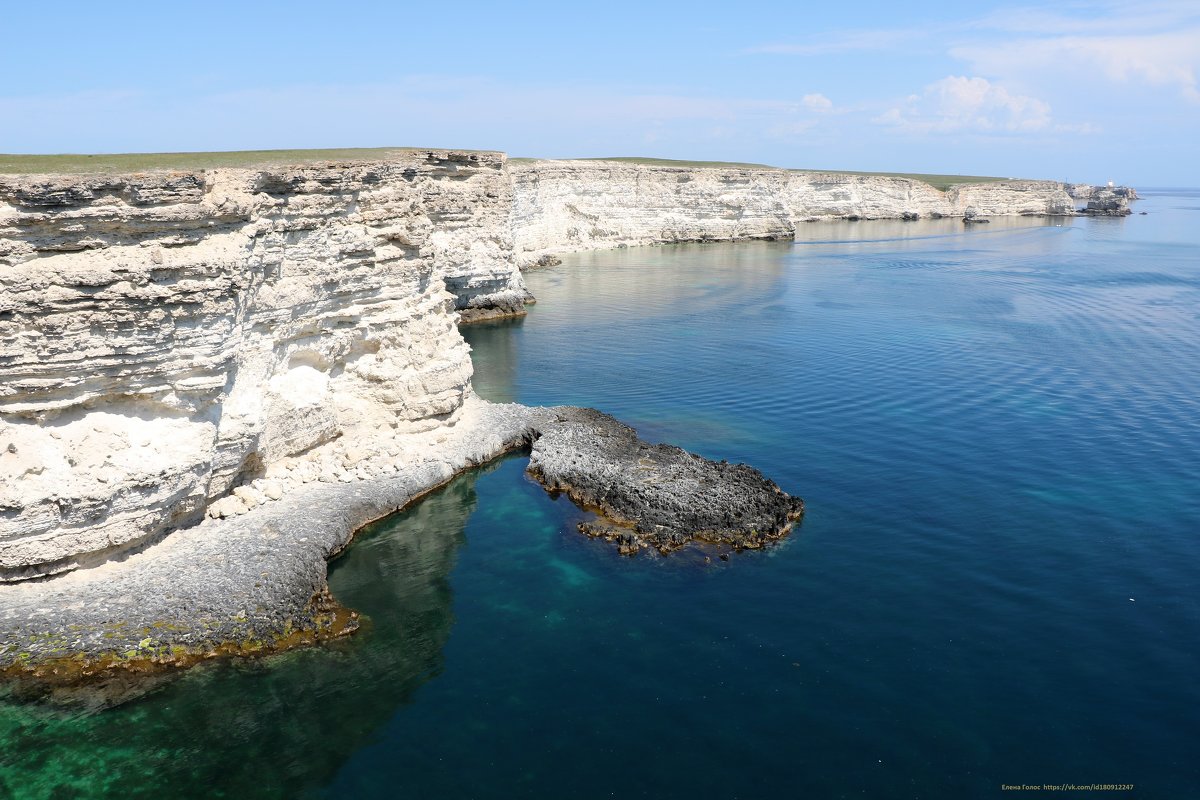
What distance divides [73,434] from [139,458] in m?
1.44

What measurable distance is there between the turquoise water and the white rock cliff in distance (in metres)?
4.03

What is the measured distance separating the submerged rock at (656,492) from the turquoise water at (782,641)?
84cm

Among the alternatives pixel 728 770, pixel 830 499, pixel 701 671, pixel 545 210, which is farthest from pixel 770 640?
pixel 545 210

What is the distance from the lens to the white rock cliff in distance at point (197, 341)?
1767 cm

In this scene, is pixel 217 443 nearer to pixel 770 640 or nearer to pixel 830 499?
pixel 770 640

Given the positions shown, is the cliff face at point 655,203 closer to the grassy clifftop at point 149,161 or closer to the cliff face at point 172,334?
the grassy clifftop at point 149,161

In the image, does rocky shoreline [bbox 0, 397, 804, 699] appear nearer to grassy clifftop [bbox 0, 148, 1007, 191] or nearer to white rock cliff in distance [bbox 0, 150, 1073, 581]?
white rock cliff in distance [bbox 0, 150, 1073, 581]

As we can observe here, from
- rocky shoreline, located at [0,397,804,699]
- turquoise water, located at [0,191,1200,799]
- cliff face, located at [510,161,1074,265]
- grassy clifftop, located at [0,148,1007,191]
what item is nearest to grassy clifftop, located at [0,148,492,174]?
grassy clifftop, located at [0,148,1007,191]

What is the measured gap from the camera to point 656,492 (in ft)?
82.0

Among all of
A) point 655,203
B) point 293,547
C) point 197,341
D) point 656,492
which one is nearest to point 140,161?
point 197,341

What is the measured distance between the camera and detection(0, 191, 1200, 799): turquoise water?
14609 mm

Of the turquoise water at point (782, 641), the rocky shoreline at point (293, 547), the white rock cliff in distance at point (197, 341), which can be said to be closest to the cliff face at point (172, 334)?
the white rock cliff in distance at point (197, 341)

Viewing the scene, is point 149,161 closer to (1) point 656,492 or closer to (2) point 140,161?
(2) point 140,161

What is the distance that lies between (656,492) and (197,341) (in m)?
13.3
